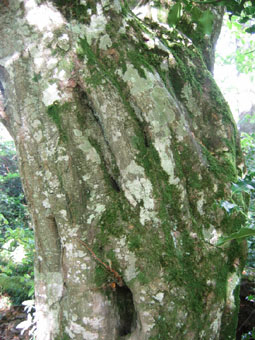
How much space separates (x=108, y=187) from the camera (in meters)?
1.88

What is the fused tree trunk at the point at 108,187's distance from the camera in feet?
5.75

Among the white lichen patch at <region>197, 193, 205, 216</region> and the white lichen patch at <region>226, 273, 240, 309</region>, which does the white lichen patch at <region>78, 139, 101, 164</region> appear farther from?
the white lichen patch at <region>226, 273, 240, 309</region>

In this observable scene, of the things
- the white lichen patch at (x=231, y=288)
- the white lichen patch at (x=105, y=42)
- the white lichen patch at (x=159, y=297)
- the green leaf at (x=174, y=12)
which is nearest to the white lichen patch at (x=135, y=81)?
the white lichen patch at (x=105, y=42)

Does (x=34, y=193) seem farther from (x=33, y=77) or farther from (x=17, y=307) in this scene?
(x=17, y=307)

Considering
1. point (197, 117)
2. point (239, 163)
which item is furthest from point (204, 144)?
point (239, 163)

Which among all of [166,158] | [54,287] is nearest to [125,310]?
[54,287]

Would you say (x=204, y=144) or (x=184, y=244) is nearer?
(x=184, y=244)

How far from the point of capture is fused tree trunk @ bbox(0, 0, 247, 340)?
1.75 m

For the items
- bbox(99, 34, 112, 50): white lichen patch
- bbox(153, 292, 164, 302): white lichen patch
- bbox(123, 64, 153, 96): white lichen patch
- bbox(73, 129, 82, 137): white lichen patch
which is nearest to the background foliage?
bbox(153, 292, 164, 302): white lichen patch

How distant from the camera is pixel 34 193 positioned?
75.7 inches

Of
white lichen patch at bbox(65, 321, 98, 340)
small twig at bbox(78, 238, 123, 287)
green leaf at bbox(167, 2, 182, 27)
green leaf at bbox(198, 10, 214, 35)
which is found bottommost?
white lichen patch at bbox(65, 321, 98, 340)

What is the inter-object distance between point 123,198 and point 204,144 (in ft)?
3.21

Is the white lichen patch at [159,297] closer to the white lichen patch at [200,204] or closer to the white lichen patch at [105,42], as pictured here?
the white lichen patch at [200,204]

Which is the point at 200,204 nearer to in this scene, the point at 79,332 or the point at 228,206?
the point at 228,206
